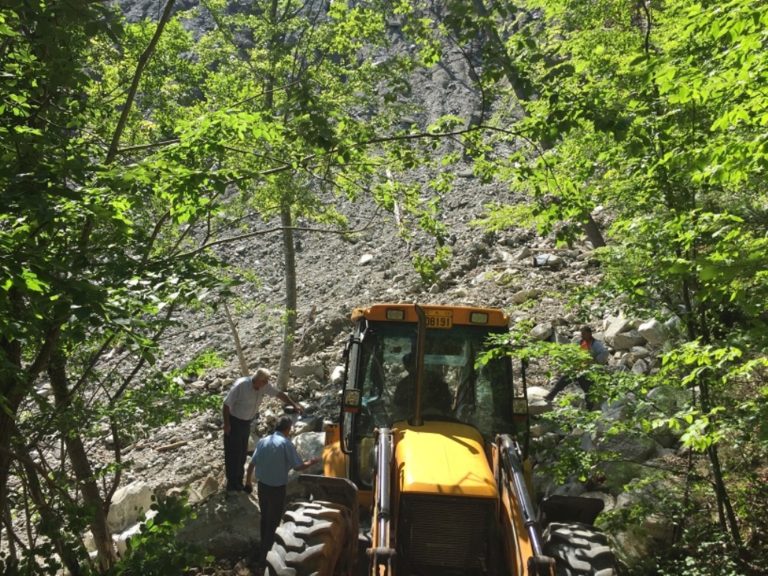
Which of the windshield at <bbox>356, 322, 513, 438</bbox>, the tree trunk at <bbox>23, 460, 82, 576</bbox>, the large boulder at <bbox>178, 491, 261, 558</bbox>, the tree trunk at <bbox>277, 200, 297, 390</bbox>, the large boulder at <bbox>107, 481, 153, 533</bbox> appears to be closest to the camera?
the tree trunk at <bbox>23, 460, 82, 576</bbox>

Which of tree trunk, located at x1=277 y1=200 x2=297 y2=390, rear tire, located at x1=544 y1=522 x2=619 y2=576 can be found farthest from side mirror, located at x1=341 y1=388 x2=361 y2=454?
tree trunk, located at x1=277 y1=200 x2=297 y2=390

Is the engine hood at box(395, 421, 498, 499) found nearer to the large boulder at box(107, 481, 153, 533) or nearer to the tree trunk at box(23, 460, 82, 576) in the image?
the tree trunk at box(23, 460, 82, 576)

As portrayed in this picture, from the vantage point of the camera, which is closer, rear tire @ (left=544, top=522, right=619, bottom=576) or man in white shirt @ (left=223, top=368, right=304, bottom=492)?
rear tire @ (left=544, top=522, right=619, bottom=576)

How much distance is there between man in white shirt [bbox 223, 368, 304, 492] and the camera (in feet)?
26.4

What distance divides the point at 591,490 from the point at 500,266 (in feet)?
30.1

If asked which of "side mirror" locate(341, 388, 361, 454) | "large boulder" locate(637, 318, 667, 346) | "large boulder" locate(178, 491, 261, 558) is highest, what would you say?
"large boulder" locate(637, 318, 667, 346)

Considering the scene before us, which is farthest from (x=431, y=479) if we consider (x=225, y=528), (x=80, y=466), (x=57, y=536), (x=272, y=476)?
(x=225, y=528)

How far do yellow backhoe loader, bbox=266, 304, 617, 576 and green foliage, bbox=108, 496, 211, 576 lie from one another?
105 centimetres

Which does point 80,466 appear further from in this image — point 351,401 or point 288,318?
point 288,318

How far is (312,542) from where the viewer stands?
15.4 feet

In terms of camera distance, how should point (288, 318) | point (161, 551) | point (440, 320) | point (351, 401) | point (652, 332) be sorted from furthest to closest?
point (288, 318)
point (652, 332)
point (440, 320)
point (351, 401)
point (161, 551)

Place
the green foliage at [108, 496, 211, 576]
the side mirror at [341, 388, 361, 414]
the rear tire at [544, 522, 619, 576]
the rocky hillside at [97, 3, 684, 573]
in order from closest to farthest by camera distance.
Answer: the green foliage at [108, 496, 211, 576] → the rear tire at [544, 522, 619, 576] → the side mirror at [341, 388, 361, 414] → the rocky hillside at [97, 3, 684, 573]

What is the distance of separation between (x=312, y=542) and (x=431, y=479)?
99cm

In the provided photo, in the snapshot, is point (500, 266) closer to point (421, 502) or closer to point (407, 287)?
point (407, 287)
